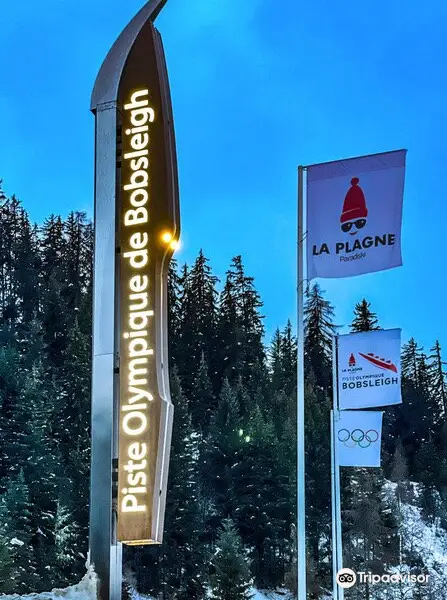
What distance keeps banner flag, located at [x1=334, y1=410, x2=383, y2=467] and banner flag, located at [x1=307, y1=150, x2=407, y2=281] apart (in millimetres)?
8464

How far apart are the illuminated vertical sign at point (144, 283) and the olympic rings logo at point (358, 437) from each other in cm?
1273

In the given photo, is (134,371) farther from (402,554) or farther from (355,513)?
(402,554)

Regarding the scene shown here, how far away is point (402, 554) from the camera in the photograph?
84000 mm

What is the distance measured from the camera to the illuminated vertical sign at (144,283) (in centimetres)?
1336

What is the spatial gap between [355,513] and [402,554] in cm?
1146

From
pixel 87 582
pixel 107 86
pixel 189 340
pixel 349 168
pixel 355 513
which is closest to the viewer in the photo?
pixel 87 582

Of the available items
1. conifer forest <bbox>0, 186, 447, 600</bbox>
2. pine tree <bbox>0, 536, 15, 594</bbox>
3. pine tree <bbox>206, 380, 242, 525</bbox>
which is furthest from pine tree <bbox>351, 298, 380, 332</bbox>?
pine tree <bbox>0, 536, 15, 594</bbox>

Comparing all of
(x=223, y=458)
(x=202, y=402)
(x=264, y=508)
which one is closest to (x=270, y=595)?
(x=264, y=508)

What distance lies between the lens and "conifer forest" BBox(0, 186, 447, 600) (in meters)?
61.3

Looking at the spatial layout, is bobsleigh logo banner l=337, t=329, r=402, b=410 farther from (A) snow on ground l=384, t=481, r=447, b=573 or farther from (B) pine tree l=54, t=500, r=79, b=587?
(A) snow on ground l=384, t=481, r=447, b=573

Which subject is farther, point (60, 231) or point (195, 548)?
point (60, 231)

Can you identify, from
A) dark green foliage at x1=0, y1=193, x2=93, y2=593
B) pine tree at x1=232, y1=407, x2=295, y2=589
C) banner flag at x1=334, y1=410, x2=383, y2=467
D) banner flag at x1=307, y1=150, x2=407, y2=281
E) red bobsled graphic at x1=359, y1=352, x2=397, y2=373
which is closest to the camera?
banner flag at x1=307, y1=150, x2=407, y2=281

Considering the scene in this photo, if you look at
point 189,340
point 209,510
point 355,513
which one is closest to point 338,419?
point 355,513

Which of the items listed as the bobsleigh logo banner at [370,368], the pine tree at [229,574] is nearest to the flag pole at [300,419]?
the bobsleigh logo banner at [370,368]
